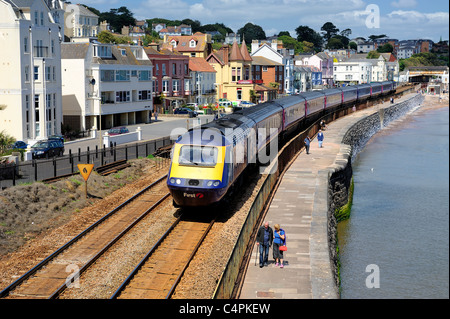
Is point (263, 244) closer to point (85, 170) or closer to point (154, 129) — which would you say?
point (85, 170)

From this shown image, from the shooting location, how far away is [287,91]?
106 metres

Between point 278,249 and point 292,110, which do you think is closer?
point 278,249

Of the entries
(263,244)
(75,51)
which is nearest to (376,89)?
(75,51)

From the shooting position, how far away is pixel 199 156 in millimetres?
20469

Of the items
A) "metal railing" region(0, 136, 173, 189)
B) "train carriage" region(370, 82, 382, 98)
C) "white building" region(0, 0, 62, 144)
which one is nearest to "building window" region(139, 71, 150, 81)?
"white building" region(0, 0, 62, 144)

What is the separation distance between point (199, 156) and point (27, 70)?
2673 cm

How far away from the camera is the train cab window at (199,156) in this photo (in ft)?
66.8

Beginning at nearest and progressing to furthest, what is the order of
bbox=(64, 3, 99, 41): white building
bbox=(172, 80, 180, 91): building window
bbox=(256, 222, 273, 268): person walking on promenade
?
bbox=(256, 222, 273, 268): person walking on promenade → bbox=(172, 80, 180, 91): building window → bbox=(64, 3, 99, 41): white building

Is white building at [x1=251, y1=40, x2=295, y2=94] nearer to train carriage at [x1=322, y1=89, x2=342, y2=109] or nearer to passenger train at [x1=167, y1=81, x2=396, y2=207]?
train carriage at [x1=322, y1=89, x2=342, y2=109]

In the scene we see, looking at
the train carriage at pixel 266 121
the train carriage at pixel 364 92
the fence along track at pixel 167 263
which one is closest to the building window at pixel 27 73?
the train carriage at pixel 266 121

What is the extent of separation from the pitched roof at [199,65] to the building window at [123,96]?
22.6 metres

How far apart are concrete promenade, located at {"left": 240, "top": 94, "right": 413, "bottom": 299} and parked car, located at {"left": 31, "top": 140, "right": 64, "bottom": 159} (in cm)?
1474

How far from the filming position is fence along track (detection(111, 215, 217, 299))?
14953 millimetres

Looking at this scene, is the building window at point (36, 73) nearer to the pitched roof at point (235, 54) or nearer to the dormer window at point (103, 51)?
the dormer window at point (103, 51)
